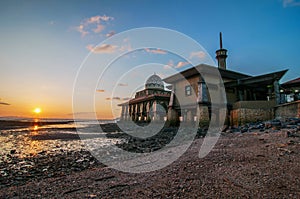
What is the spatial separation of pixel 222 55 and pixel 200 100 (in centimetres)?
1645

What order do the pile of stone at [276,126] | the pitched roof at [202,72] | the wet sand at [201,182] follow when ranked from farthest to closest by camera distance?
the pitched roof at [202,72]
the pile of stone at [276,126]
the wet sand at [201,182]

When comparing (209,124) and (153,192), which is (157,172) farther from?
(209,124)

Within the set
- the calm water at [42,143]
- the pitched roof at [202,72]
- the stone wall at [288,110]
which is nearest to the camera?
the calm water at [42,143]

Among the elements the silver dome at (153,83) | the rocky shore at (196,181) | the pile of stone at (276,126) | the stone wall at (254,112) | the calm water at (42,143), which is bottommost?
the calm water at (42,143)

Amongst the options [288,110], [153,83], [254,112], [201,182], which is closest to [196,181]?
[201,182]

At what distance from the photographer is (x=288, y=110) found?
14.1m

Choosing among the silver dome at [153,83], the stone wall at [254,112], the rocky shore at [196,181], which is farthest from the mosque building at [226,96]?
the silver dome at [153,83]

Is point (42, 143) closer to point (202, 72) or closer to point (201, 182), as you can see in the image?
point (201, 182)

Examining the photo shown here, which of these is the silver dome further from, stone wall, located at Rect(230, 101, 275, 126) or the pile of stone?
the pile of stone

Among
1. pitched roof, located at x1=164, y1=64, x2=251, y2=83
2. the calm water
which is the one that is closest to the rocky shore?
the calm water

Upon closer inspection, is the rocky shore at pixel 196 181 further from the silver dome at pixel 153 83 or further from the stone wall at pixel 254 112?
the silver dome at pixel 153 83

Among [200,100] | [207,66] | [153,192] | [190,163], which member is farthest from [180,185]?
[207,66]

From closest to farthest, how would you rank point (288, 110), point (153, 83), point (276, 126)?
1. point (276, 126)
2. point (288, 110)
3. point (153, 83)

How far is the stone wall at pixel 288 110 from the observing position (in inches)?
517
